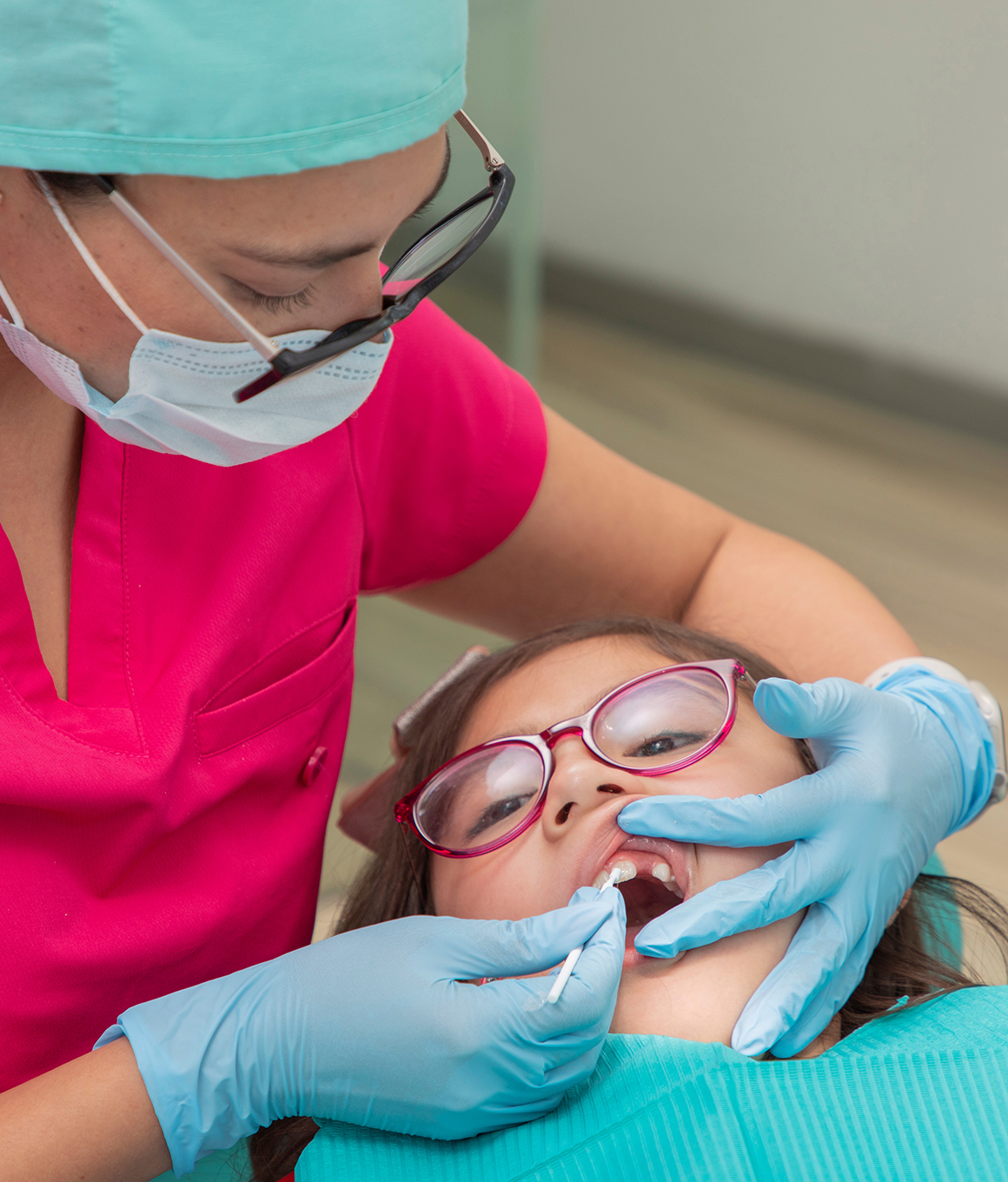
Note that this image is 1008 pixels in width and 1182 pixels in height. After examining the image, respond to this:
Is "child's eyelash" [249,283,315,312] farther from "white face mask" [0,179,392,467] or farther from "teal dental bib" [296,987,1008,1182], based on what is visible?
"teal dental bib" [296,987,1008,1182]

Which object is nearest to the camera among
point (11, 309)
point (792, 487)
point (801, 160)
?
point (11, 309)

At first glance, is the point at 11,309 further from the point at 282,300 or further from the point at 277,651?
the point at 277,651

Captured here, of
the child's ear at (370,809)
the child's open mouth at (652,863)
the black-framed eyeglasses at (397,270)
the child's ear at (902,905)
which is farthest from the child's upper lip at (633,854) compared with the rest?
the black-framed eyeglasses at (397,270)

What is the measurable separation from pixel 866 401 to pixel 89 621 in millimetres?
3249

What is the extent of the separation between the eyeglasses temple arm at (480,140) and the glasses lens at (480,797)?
1.87 ft

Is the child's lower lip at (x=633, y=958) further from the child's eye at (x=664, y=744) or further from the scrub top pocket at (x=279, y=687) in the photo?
the scrub top pocket at (x=279, y=687)

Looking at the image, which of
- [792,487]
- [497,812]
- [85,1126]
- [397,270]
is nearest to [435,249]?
[397,270]

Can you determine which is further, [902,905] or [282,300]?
[902,905]

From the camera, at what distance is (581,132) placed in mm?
4262

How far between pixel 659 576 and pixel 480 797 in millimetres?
472

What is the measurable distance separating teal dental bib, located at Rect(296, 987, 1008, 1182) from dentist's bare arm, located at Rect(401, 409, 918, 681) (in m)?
0.57

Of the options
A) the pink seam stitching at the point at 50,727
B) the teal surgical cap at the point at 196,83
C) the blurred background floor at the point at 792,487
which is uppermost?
the teal surgical cap at the point at 196,83

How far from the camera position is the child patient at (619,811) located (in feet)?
3.80

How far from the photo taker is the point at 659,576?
1619mm
